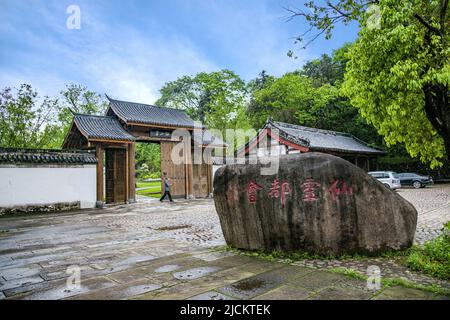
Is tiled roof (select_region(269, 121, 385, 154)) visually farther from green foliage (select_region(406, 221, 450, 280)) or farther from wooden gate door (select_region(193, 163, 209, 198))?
green foliage (select_region(406, 221, 450, 280))

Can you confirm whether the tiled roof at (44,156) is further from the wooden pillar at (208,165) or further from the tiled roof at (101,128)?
the wooden pillar at (208,165)

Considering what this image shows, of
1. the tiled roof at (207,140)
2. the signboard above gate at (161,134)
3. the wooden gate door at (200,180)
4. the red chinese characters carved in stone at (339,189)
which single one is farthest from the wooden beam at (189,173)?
the red chinese characters carved in stone at (339,189)

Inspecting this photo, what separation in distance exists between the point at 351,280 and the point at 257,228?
78.5 inches

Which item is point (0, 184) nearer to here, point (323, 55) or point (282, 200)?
point (282, 200)

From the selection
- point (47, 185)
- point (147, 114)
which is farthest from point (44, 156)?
point (147, 114)

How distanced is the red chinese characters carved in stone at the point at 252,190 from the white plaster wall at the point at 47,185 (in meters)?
12.8

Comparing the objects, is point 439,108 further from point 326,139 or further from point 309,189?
point 326,139

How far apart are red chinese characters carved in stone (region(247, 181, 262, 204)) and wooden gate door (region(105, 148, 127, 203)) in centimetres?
1349

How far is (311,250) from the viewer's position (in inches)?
201

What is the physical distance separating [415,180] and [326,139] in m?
7.90

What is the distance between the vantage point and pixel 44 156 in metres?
14.7

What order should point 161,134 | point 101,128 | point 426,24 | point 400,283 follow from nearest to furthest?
point 400,283 → point 426,24 → point 101,128 → point 161,134

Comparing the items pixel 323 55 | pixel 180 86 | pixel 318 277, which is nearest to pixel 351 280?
pixel 318 277

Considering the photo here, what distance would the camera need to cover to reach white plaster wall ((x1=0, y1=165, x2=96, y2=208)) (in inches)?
535
